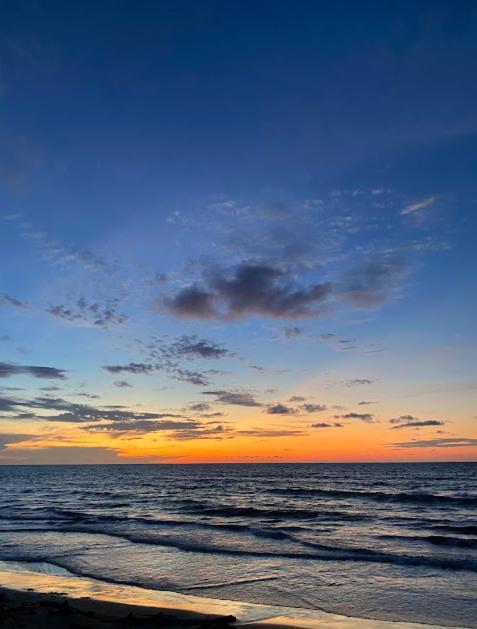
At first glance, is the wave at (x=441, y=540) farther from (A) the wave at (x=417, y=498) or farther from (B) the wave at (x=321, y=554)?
(A) the wave at (x=417, y=498)

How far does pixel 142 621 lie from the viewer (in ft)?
38.5

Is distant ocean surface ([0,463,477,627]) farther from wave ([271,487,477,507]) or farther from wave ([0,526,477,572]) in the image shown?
wave ([271,487,477,507])

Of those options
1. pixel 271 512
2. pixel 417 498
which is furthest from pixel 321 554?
pixel 417 498

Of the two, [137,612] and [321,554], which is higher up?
[137,612]

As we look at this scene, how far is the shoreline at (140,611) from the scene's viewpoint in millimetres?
11523

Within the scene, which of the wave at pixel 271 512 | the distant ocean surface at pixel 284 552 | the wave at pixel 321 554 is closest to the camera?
the distant ocean surface at pixel 284 552

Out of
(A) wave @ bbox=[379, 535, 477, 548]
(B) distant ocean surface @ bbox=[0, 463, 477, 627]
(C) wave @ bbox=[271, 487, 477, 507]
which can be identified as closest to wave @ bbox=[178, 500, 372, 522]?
(B) distant ocean surface @ bbox=[0, 463, 477, 627]

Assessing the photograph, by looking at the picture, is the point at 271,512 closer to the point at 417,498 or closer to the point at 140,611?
the point at 417,498

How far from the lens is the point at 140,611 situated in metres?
12.7

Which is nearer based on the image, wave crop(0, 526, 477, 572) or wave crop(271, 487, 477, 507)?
wave crop(0, 526, 477, 572)

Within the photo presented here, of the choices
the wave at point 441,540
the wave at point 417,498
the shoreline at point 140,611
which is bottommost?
the wave at point 417,498

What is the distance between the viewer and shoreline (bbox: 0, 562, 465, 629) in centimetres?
1152

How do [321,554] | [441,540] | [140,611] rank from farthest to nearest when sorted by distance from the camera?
[441,540] < [321,554] < [140,611]

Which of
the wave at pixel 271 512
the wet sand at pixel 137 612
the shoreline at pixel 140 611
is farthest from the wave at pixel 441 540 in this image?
the wet sand at pixel 137 612
